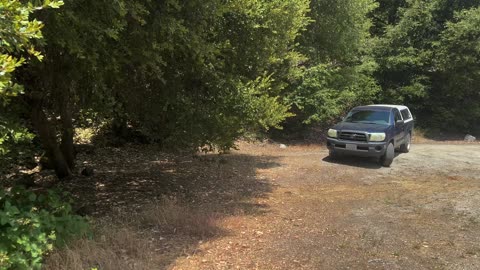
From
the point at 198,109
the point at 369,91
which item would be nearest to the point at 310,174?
the point at 198,109

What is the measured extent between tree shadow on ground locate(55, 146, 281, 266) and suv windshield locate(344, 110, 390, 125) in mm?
2982

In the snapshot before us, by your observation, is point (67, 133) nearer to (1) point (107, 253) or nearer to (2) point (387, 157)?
(1) point (107, 253)

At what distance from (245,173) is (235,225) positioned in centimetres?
493

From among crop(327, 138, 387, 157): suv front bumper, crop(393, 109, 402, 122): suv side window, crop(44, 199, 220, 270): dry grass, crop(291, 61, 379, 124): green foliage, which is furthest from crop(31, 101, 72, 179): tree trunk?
crop(291, 61, 379, 124): green foliage

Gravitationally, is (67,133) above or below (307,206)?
above

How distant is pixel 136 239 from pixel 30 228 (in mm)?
1556

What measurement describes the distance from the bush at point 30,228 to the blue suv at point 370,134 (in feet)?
29.5

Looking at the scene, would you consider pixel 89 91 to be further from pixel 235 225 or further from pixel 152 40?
pixel 235 225

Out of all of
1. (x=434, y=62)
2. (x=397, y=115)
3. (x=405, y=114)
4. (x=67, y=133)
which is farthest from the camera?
(x=434, y=62)

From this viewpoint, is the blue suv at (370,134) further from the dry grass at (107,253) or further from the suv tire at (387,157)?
the dry grass at (107,253)

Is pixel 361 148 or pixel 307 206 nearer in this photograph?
pixel 307 206

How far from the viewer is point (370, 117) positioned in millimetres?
13406

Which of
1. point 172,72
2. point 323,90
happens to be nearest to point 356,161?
point 323,90

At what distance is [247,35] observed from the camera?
27.1ft
